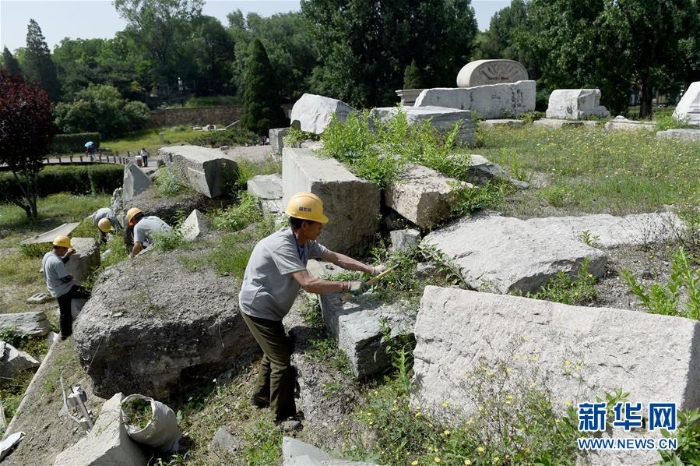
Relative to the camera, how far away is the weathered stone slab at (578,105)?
43.6 ft

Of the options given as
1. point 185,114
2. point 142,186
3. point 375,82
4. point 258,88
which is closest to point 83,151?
point 185,114

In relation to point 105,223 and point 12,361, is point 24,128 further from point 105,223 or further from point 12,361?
point 12,361

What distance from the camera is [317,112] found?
31.0ft

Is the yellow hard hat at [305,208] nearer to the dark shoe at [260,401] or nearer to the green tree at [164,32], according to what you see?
the dark shoe at [260,401]

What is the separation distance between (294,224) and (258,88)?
29.0m

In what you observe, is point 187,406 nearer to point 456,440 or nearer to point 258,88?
point 456,440

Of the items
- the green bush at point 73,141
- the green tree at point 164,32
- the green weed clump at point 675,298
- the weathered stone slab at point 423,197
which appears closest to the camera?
the green weed clump at point 675,298

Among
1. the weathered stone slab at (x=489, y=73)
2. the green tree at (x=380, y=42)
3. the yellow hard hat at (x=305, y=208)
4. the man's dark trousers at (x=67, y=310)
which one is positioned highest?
the green tree at (x=380, y=42)

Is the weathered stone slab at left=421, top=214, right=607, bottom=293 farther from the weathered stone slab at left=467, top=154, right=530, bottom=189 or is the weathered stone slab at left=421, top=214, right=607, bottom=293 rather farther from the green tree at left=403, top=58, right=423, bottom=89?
the green tree at left=403, top=58, right=423, bottom=89

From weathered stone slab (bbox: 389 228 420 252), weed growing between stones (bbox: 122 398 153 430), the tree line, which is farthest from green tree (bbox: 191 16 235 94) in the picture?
weed growing between stones (bbox: 122 398 153 430)

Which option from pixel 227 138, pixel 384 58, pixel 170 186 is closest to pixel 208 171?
pixel 170 186

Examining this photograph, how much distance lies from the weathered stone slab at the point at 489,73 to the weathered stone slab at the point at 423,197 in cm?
1196

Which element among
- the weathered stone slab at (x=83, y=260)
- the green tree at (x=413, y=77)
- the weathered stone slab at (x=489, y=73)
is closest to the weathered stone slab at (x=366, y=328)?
the weathered stone slab at (x=83, y=260)

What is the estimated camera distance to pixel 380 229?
512cm
